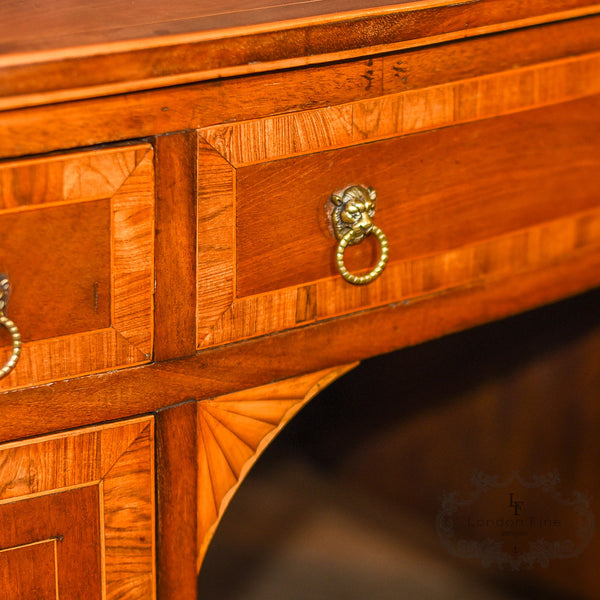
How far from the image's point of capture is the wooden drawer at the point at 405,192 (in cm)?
65

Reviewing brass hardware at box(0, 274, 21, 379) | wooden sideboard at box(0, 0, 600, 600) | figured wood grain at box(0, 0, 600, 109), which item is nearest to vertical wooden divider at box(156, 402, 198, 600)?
wooden sideboard at box(0, 0, 600, 600)

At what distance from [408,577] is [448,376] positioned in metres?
0.23

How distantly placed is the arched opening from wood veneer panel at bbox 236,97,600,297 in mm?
347

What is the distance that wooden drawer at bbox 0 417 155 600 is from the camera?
65cm

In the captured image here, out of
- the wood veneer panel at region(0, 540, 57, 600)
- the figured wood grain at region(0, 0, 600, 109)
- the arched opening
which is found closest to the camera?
the figured wood grain at region(0, 0, 600, 109)

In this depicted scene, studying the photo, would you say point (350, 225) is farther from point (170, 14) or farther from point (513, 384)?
point (513, 384)

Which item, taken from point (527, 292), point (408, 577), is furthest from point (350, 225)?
point (408, 577)

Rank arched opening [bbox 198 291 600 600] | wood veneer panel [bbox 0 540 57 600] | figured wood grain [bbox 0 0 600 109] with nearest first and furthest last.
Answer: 1. figured wood grain [bbox 0 0 600 109]
2. wood veneer panel [bbox 0 540 57 600]
3. arched opening [bbox 198 291 600 600]

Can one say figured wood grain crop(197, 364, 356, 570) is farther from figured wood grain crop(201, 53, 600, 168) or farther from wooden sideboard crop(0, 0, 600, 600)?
figured wood grain crop(201, 53, 600, 168)

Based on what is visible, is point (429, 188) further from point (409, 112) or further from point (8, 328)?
point (8, 328)

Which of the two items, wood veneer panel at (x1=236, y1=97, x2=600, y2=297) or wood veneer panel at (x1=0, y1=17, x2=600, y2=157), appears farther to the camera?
wood veneer panel at (x1=236, y1=97, x2=600, y2=297)

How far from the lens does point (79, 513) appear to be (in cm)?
67

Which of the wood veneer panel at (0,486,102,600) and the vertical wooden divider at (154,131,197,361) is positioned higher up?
the vertical wooden divider at (154,131,197,361)

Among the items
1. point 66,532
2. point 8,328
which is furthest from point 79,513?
point 8,328
